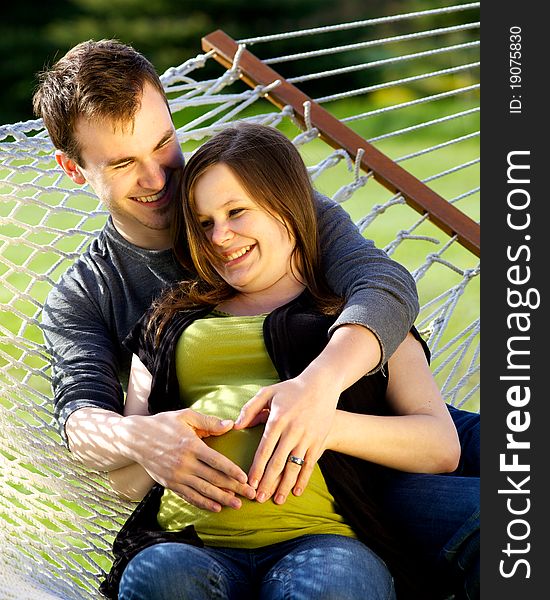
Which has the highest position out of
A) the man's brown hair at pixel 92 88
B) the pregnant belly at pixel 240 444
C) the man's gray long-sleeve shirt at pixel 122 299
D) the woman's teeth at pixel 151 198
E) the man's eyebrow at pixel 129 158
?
the man's brown hair at pixel 92 88

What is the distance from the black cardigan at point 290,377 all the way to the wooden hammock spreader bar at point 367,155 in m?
0.81

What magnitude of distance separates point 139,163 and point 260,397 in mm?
452

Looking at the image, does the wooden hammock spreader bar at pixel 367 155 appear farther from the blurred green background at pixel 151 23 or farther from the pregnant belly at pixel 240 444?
the blurred green background at pixel 151 23

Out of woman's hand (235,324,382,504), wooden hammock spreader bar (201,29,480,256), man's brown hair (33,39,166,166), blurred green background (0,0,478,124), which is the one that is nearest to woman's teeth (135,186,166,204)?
man's brown hair (33,39,166,166)

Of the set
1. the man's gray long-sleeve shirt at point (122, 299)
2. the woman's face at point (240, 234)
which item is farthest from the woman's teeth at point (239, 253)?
the man's gray long-sleeve shirt at point (122, 299)

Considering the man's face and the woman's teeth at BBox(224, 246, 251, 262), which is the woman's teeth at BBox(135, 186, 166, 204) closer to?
the man's face

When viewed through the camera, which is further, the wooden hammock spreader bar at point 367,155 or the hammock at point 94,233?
the wooden hammock spreader bar at point 367,155

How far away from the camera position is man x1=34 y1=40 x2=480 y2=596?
4.64 ft

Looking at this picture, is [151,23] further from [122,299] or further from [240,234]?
[240,234]

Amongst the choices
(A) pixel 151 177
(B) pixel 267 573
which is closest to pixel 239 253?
(A) pixel 151 177

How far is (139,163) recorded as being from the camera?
167cm

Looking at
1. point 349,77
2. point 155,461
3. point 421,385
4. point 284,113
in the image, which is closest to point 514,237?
point 421,385

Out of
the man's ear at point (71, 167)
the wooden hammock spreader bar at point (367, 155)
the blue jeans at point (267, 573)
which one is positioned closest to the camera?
the blue jeans at point (267, 573)

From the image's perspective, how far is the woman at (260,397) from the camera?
4.42ft
